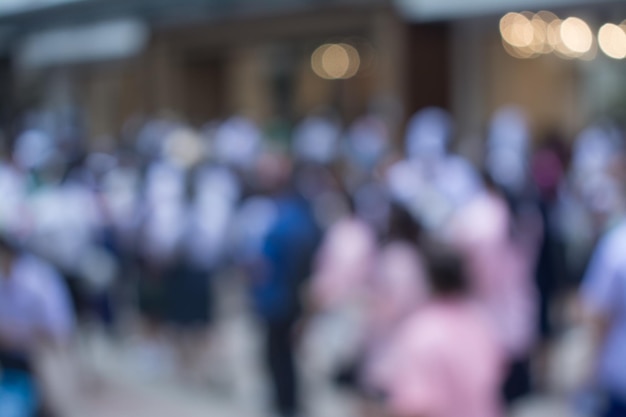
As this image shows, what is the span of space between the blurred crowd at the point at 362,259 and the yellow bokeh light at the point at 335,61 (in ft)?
14.8

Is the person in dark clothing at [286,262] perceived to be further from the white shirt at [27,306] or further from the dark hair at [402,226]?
the white shirt at [27,306]

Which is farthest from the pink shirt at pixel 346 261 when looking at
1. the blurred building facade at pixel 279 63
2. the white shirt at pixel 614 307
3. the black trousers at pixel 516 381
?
the blurred building facade at pixel 279 63

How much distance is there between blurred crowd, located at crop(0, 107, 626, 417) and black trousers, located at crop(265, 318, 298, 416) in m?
0.01

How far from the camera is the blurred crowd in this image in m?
3.67

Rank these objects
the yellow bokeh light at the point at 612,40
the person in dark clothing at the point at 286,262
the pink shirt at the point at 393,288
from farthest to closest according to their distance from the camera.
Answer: the yellow bokeh light at the point at 612,40 < the person in dark clothing at the point at 286,262 < the pink shirt at the point at 393,288

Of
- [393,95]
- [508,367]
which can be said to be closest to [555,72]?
[393,95]

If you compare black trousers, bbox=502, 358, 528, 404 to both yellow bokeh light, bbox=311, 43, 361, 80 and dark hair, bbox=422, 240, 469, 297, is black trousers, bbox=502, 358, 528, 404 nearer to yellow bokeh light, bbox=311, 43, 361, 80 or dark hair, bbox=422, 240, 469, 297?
dark hair, bbox=422, 240, 469, 297

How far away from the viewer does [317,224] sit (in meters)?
6.42

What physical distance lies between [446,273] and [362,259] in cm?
195

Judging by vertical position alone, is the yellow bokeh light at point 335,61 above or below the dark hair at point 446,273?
above

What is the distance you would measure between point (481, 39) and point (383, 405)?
9.04 m

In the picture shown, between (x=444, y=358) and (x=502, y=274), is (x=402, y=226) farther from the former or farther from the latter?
(x=444, y=358)

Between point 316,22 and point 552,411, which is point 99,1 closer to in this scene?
point 316,22

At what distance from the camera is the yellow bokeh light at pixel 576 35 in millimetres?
11617
